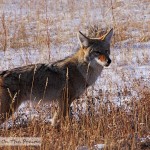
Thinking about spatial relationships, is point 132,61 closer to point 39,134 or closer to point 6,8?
point 39,134

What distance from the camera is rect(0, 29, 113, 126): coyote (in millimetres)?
5434

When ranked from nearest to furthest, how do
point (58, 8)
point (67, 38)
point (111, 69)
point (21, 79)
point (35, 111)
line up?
1. point (21, 79)
2. point (35, 111)
3. point (111, 69)
4. point (67, 38)
5. point (58, 8)

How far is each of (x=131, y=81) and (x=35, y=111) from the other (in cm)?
191

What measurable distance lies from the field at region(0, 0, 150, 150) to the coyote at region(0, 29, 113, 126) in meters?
0.19

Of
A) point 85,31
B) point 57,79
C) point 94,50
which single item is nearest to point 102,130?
point 57,79

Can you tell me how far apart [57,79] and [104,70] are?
106 inches

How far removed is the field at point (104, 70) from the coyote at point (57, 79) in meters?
0.19

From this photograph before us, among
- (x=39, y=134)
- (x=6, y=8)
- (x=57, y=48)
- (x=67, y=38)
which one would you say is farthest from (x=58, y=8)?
(x=39, y=134)

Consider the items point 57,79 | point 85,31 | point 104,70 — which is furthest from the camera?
point 85,31

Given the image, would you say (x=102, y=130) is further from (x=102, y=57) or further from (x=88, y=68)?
(x=102, y=57)

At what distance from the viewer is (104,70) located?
28.1ft

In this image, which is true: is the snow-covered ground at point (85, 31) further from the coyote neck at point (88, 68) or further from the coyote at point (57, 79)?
the coyote at point (57, 79)

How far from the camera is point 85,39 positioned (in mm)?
6391

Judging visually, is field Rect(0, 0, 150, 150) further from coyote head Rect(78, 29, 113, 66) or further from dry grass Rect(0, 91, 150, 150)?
coyote head Rect(78, 29, 113, 66)
